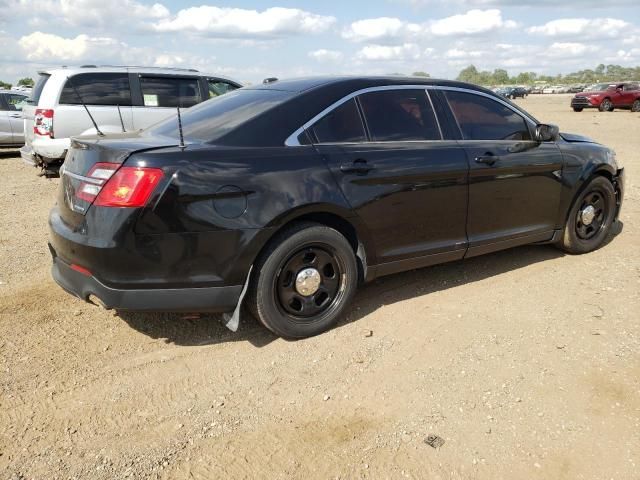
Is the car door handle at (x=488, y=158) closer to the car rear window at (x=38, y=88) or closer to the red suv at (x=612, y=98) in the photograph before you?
the car rear window at (x=38, y=88)

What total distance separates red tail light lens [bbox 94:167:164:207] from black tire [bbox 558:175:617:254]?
3.87 metres

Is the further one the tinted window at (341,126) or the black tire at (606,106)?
the black tire at (606,106)

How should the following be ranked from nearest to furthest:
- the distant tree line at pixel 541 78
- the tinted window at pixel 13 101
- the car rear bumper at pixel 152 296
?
the car rear bumper at pixel 152 296 → the tinted window at pixel 13 101 → the distant tree line at pixel 541 78

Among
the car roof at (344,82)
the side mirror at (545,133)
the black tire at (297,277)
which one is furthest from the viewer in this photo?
the side mirror at (545,133)

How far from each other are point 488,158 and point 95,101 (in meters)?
6.93

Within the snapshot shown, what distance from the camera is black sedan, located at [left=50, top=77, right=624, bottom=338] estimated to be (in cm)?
310

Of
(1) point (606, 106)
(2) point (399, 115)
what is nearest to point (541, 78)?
(1) point (606, 106)

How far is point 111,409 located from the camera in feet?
9.64

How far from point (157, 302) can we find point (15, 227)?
4.04 m

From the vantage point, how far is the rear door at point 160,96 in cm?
933

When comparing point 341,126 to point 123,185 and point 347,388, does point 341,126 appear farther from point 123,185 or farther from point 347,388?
point 347,388

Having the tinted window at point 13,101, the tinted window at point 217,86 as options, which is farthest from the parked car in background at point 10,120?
the tinted window at point 217,86

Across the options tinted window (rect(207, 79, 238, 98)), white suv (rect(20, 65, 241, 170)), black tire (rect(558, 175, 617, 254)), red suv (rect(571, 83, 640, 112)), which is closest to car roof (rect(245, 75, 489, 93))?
black tire (rect(558, 175, 617, 254))

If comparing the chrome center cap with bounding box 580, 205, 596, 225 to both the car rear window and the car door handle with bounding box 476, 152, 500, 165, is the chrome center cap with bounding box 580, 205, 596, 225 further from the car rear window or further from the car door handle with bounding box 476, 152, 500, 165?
the car rear window
